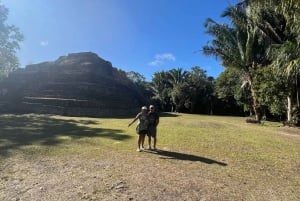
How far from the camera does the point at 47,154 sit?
824 centimetres

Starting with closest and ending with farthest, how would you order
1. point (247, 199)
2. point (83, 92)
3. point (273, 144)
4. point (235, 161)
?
point (247, 199)
point (235, 161)
point (273, 144)
point (83, 92)

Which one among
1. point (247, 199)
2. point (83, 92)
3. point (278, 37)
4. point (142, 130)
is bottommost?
point (247, 199)

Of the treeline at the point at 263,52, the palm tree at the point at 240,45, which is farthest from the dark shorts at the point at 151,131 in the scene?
the palm tree at the point at 240,45

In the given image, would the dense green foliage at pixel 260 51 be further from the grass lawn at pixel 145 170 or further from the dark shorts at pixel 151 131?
the dark shorts at pixel 151 131

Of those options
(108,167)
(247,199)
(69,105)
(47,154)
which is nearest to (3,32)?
(69,105)

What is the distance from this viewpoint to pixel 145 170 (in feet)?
22.2

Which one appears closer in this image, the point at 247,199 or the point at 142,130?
the point at 247,199

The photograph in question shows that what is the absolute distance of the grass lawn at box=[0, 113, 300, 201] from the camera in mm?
5363

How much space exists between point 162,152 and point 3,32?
25.1 m

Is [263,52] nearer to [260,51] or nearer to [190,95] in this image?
[260,51]

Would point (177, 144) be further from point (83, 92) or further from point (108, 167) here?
point (83, 92)

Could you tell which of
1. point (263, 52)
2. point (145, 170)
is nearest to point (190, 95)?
point (263, 52)

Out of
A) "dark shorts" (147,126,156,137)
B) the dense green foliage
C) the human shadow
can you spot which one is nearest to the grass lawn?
the human shadow

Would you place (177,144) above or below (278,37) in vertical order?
below
